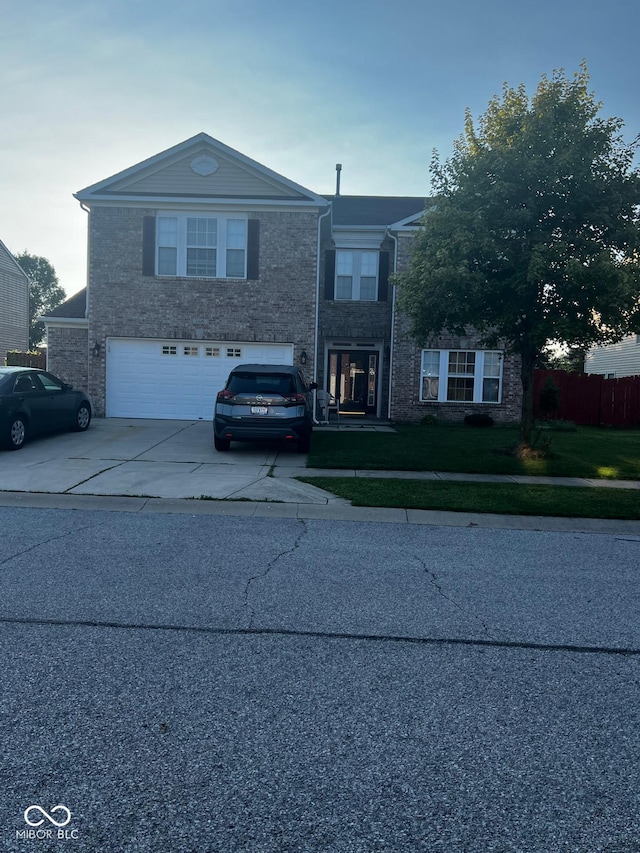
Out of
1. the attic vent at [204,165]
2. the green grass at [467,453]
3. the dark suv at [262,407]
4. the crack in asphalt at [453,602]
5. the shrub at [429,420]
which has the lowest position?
the crack in asphalt at [453,602]

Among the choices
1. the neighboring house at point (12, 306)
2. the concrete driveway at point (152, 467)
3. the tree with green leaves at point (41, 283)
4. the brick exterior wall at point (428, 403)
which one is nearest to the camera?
the concrete driveway at point (152, 467)

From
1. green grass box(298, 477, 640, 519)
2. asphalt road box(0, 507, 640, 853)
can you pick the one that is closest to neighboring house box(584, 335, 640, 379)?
green grass box(298, 477, 640, 519)

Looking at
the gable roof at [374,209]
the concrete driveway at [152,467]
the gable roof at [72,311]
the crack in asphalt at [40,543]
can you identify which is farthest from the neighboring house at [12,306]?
the crack in asphalt at [40,543]

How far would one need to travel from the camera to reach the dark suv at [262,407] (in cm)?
1205

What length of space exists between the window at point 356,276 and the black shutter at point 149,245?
6.01m

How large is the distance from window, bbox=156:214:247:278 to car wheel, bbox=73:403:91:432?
16.9ft

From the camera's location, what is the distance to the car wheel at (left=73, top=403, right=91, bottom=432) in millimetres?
14945

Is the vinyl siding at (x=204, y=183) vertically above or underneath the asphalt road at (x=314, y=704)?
above

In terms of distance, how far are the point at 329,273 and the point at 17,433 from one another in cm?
1192

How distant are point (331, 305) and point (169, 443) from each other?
9477mm

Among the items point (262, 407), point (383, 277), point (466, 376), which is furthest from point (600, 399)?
point (262, 407)

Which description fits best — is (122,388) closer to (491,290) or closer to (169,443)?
(169,443)

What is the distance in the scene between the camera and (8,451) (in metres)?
12.0
